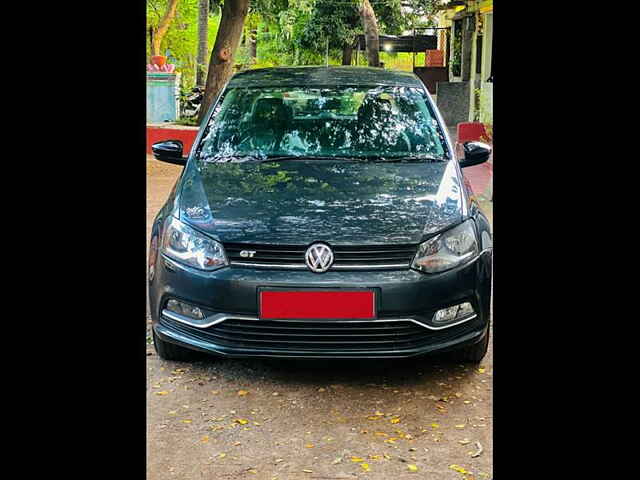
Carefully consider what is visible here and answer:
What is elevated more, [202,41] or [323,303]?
[202,41]

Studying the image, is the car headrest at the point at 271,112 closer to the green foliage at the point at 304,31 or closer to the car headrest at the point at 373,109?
the car headrest at the point at 373,109

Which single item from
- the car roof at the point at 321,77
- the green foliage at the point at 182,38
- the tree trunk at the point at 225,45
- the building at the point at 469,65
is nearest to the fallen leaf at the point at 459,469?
the car roof at the point at 321,77

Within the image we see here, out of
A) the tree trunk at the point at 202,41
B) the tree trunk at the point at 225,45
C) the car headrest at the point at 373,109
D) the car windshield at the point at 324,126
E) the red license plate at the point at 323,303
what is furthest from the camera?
the tree trunk at the point at 202,41

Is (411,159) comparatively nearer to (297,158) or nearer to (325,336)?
(297,158)

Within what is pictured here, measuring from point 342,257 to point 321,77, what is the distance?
1875 millimetres

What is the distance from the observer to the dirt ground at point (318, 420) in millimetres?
3600

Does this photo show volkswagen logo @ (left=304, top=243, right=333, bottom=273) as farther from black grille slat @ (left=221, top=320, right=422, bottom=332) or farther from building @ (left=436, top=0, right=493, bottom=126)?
building @ (left=436, top=0, right=493, bottom=126)

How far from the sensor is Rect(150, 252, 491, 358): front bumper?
160 inches

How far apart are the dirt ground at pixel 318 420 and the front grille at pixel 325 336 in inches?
12.5

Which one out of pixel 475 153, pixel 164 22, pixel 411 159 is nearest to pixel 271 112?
pixel 411 159

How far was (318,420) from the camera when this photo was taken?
4.11 m

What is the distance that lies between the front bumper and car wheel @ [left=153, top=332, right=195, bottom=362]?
0.61 metres
